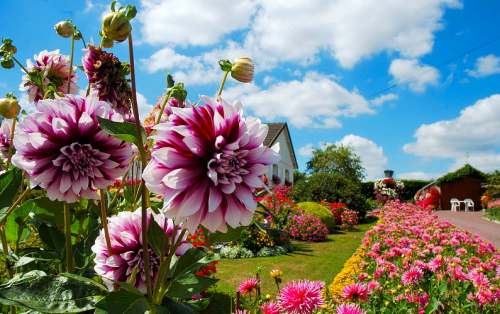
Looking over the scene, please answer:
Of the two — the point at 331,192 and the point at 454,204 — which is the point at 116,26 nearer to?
the point at 331,192

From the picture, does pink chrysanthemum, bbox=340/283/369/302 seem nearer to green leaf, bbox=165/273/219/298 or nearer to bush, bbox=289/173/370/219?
green leaf, bbox=165/273/219/298

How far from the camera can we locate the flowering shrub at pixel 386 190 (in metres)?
19.5

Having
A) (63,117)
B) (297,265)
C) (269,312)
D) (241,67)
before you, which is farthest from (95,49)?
(297,265)

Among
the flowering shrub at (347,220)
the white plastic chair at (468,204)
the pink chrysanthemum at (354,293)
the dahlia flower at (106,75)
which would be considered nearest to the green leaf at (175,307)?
the dahlia flower at (106,75)

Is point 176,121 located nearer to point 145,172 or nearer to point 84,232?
point 145,172

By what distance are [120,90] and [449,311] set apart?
2.19 m

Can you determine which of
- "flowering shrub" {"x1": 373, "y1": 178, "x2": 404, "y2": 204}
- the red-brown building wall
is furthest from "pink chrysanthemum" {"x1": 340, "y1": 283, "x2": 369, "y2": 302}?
the red-brown building wall

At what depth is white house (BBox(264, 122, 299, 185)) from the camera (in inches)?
942

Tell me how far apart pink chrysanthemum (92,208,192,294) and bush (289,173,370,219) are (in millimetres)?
15368

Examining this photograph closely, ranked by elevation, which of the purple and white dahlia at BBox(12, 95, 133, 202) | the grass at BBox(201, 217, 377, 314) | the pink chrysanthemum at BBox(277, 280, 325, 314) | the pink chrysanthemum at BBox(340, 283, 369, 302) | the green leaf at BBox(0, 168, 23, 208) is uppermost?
the purple and white dahlia at BBox(12, 95, 133, 202)

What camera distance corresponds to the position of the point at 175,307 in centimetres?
70

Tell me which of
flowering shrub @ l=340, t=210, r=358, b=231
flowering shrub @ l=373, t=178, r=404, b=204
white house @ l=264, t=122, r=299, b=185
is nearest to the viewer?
flowering shrub @ l=340, t=210, r=358, b=231

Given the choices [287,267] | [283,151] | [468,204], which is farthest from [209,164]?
[468,204]

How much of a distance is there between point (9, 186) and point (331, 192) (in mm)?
15897
